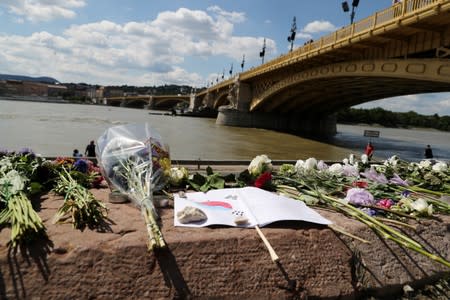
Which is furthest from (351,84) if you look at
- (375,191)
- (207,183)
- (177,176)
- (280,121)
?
(177,176)

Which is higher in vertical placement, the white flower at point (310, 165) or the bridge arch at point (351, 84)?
the bridge arch at point (351, 84)

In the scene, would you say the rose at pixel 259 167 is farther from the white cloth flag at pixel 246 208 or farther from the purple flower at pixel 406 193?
the purple flower at pixel 406 193

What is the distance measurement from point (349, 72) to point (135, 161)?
74.4ft

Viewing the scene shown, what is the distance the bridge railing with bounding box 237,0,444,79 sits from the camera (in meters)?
15.5

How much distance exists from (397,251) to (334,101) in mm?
40865

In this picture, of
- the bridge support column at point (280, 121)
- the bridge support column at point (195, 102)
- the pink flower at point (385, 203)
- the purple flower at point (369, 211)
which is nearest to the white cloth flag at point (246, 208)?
the purple flower at point (369, 211)

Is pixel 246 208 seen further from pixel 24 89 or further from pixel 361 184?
pixel 24 89

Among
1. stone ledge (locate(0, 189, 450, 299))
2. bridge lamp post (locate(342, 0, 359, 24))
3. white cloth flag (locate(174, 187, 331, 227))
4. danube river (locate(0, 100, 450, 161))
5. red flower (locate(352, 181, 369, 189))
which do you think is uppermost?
bridge lamp post (locate(342, 0, 359, 24))

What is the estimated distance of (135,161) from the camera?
2812mm

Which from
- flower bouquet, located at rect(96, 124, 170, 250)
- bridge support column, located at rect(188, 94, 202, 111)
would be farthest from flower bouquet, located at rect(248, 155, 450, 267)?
bridge support column, located at rect(188, 94, 202, 111)

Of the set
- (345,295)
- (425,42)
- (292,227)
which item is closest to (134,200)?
(292,227)

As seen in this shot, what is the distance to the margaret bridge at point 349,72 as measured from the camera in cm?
1617

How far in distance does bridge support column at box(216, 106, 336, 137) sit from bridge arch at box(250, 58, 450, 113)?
1.30 meters

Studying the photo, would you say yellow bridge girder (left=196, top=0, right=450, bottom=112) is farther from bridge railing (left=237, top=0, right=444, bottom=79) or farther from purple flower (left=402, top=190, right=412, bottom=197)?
purple flower (left=402, top=190, right=412, bottom=197)
